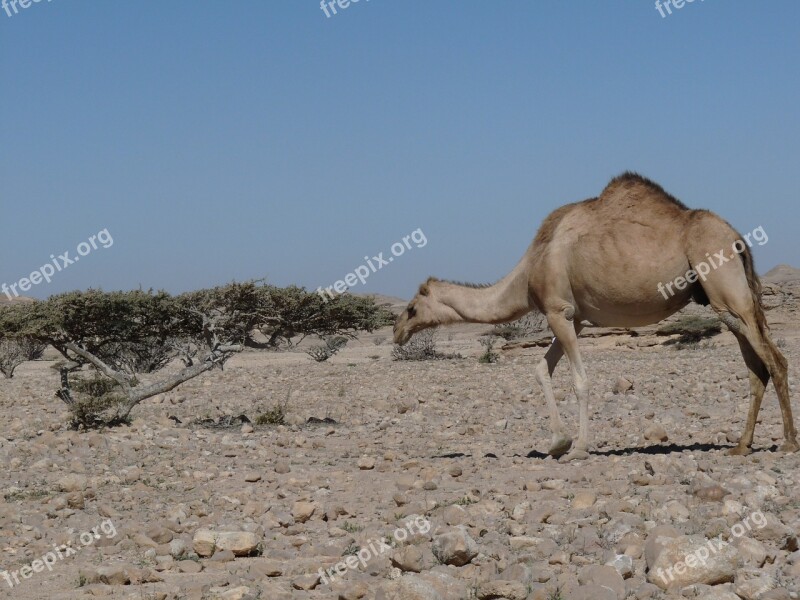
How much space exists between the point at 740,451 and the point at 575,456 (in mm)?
1571

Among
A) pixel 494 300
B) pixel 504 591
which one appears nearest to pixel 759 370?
pixel 494 300

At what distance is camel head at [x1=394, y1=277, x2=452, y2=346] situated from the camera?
39.8ft

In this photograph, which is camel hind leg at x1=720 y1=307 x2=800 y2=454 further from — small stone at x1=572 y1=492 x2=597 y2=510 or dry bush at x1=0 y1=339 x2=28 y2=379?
dry bush at x1=0 y1=339 x2=28 y2=379

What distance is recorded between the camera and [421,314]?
12195 mm

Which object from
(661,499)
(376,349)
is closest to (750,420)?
(661,499)

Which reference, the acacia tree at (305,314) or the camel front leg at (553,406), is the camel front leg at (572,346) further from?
the acacia tree at (305,314)

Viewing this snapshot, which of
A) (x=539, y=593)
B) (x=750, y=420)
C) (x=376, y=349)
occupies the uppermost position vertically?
(x=539, y=593)

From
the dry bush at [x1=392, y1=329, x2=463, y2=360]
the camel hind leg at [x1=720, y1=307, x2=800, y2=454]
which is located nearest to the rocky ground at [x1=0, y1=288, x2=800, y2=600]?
the camel hind leg at [x1=720, y1=307, x2=800, y2=454]

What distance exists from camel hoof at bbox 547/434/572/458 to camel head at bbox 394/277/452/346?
2.20 m

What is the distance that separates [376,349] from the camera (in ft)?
143

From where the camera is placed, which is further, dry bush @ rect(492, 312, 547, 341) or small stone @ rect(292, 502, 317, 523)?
dry bush @ rect(492, 312, 547, 341)

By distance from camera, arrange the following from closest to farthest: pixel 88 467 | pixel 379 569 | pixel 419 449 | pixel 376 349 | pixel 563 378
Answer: pixel 379 569
pixel 88 467
pixel 419 449
pixel 563 378
pixel 376 349

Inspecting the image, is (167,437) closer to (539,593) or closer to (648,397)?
(648,397)

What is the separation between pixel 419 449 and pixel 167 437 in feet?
10.5
